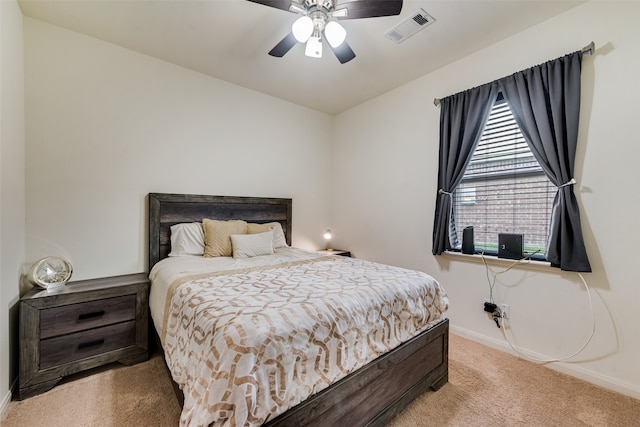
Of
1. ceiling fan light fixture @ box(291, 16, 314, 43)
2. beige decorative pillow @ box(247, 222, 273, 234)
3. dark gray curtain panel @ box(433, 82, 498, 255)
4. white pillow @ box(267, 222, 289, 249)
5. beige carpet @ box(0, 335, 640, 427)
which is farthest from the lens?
white pillow @ box(267, 222, 289, 249)

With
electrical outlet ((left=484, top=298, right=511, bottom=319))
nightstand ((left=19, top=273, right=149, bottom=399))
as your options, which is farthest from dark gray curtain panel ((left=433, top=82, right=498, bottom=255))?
nightstand ((left=19, top=273, right=149, bottom=399))

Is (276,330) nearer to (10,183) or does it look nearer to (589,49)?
(10,183)

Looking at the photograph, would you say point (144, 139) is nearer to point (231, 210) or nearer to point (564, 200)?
point (231, 210)

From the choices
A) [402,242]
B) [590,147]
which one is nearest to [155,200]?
[402,242]

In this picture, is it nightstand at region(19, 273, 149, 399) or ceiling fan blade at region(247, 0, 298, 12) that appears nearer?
ceiling fan blade at region(247, 0, 298, 12)

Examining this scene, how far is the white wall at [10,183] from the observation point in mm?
1607

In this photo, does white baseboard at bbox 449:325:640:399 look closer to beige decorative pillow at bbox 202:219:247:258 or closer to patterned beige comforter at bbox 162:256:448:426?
patterned beige comforter at bbox 162:256:448:426

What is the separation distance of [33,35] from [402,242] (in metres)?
3.86

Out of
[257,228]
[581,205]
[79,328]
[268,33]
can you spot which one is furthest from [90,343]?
[581,205]

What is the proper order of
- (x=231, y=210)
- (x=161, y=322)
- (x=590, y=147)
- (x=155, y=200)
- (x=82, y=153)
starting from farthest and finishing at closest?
(x=231, y=210)
(x=155, y=200)
(x=82, y=153)
(x=590, y=147)
(x=161, y=322)

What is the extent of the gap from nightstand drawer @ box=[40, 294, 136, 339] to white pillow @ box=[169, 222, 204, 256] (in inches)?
23.2

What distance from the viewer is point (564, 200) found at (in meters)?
1.96

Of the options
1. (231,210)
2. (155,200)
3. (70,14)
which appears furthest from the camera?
(231,210)

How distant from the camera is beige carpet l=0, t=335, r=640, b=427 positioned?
1529 mm
